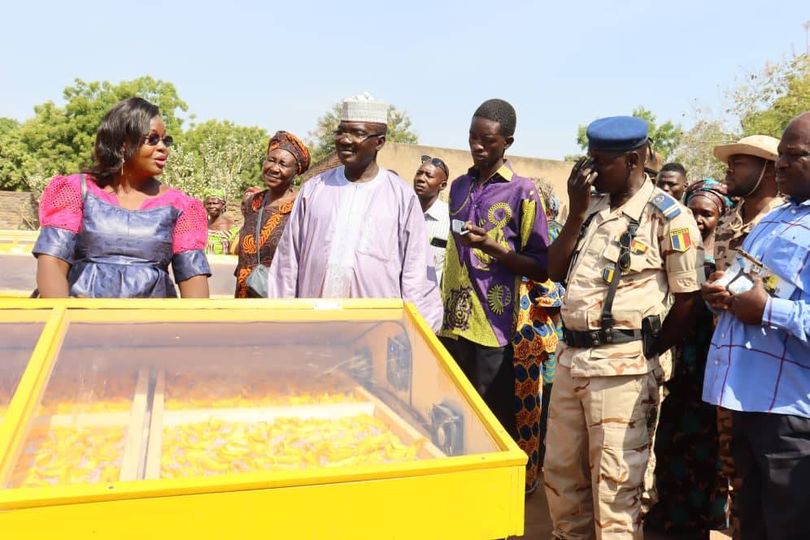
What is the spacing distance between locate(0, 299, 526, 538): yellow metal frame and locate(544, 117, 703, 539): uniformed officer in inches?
28.0

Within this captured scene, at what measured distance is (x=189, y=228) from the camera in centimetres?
244

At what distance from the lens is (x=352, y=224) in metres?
2.59

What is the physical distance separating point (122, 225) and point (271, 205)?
1.45 metres

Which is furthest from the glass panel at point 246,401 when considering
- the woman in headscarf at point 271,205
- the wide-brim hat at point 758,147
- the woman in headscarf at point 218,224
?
the woman in headscarf at point 218,224

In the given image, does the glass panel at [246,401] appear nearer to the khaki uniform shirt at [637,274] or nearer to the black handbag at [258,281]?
the khaki uniform shirt at [637,274]

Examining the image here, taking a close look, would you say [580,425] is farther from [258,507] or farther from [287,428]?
[258,507]

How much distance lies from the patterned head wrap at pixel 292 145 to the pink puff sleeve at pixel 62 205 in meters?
1.67

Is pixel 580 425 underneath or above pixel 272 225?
underneath

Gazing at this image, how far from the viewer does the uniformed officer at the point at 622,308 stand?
2.31 metres

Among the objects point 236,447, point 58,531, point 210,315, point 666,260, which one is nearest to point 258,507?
point 58,531

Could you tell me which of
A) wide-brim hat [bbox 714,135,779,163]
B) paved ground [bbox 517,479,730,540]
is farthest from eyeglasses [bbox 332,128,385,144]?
paved ground [bbox 517,479,730,540]

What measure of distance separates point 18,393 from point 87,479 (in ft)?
0.80

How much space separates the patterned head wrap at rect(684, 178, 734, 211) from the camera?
341 centimetres

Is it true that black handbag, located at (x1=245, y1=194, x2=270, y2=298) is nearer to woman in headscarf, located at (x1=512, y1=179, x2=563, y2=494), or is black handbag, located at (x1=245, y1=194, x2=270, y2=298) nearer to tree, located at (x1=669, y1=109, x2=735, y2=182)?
woman in headscarf, located at (x1=512, y1=179, x2=563, y2=494)
